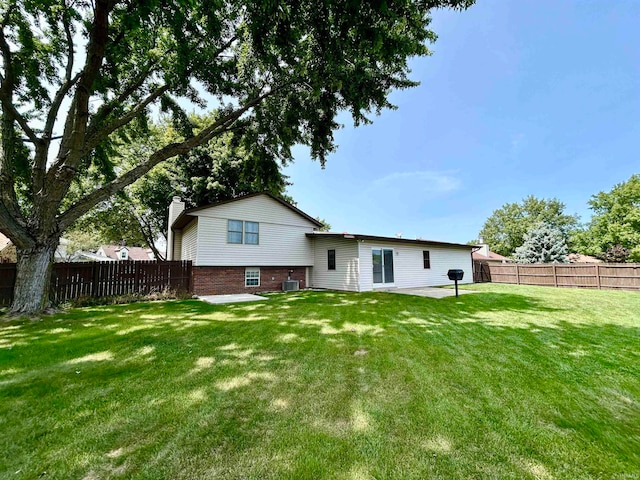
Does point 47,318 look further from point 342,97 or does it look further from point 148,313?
point 342,97

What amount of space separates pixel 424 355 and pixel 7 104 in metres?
12.1

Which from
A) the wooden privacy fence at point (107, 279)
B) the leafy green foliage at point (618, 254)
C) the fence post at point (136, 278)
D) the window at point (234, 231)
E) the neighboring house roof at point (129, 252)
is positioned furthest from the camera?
the neighboring house roof at point (129, 252)

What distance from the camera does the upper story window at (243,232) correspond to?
11.6m

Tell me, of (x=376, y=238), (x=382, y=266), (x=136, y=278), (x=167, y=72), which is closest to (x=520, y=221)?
(x=382, y=266)

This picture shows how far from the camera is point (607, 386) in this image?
3.00 m

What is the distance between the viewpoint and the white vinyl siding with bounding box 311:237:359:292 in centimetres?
1198

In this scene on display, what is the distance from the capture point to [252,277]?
40.2 ft

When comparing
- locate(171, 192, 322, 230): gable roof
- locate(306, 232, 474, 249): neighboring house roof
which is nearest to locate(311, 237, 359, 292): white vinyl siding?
locate(306, 232, 474, 249): neighboring house roof

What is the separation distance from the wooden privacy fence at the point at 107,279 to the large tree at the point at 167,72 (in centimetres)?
163

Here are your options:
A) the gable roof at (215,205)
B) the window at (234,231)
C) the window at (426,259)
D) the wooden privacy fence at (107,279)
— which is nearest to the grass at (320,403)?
the wooden privacy fence at (107,279)

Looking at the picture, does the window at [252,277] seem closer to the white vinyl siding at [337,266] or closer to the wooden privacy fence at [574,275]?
the white vinyl siding at [337,266]

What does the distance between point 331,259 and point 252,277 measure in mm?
3907

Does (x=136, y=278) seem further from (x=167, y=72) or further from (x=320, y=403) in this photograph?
(x=320, y=403)

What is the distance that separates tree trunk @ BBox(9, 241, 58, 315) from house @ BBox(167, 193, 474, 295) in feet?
14.3
